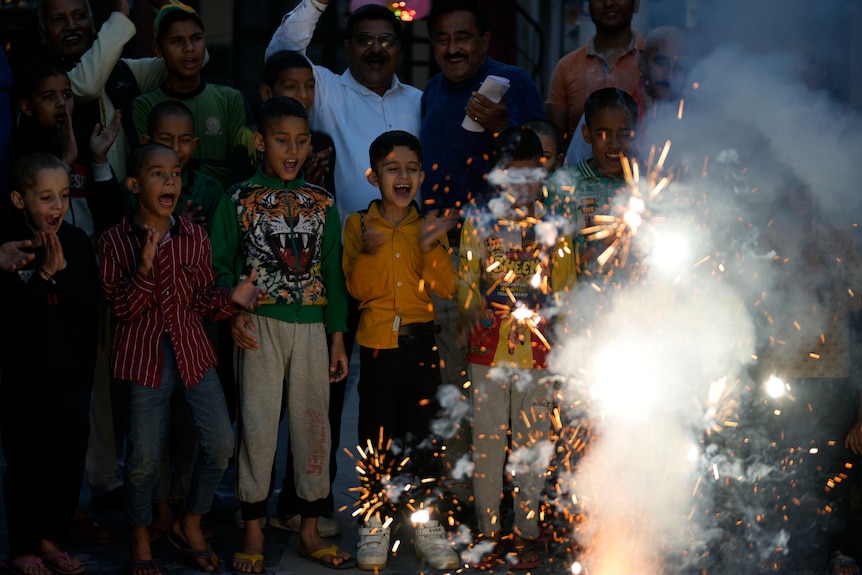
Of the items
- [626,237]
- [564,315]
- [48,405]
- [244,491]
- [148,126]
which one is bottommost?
[244,491]

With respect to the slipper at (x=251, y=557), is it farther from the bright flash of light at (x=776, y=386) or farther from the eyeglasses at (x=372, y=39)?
the eyeglasses at (x=372, y=39)

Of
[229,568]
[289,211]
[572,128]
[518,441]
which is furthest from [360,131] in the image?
[229,568]

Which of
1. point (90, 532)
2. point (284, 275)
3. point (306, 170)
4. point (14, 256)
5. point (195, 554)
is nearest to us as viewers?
point (14, 256)

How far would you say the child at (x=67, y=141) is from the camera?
4363 mm

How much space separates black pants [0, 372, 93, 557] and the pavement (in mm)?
245

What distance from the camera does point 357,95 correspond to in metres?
4.95

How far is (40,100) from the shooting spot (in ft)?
14.3

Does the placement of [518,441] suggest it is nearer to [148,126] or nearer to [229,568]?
[229,568]

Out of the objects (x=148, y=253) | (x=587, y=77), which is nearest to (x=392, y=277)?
(x=148, y=253)

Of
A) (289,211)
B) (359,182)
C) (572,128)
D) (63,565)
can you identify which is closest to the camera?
(63,565)

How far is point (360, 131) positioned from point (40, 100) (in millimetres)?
1355

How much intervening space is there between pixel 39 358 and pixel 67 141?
3.06 ft

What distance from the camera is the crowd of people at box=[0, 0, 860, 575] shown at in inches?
158

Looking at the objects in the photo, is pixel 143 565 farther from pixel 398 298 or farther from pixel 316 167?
pixel 316 167
